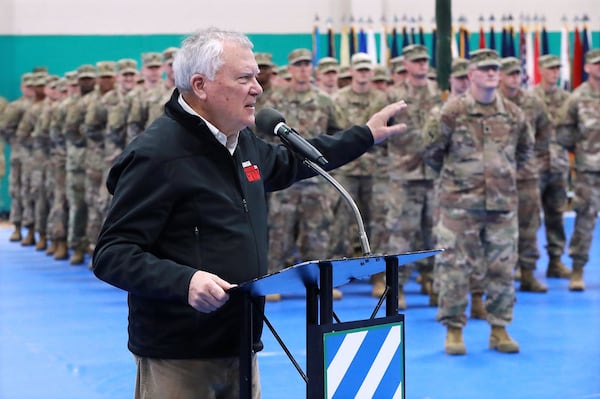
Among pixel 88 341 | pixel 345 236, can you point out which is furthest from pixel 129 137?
pixel 88 341

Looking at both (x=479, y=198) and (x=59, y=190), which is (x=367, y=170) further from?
(x=59, y=190)

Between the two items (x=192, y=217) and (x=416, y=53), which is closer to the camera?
(x=192, y=217)

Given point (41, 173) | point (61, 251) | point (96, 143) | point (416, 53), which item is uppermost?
point (416, 53)

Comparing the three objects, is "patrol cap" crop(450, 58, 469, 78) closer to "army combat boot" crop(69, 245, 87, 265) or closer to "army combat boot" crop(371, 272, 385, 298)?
"army combat boot" crop(371, 272, 385, 298)

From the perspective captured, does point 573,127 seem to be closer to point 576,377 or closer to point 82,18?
point 576,377

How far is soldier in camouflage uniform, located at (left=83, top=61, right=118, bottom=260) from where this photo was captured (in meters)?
10.9

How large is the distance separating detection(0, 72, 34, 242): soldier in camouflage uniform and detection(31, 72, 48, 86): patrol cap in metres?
0.05

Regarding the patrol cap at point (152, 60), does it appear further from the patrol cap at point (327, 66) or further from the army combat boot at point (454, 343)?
the army combat boot at point (454, 343)

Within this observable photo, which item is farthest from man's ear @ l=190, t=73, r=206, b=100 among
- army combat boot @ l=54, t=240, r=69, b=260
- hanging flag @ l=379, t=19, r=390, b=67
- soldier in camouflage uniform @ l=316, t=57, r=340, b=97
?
hanging flag @ l=379, t=19, r=390, b=67

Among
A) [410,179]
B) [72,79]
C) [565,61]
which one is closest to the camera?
[410,179]

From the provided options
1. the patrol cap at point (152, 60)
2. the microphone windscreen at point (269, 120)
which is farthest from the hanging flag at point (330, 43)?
the microphone windscreen at point (269, 120)

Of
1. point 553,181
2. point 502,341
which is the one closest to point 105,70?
point 553,181

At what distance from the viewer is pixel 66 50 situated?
1731 cm

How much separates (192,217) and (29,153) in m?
11.1
